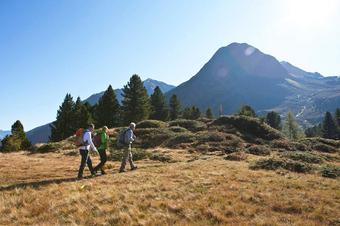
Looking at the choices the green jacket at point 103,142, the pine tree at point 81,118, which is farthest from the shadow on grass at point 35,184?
the pine tree at point 81,118

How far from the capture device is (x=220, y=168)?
20234 millimetres

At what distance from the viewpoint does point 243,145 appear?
115ft

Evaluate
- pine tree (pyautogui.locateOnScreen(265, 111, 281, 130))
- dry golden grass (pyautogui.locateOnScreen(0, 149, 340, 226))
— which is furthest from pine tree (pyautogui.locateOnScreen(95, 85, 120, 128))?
dry golden grass (pyautogui.locateOnScreen(0, 149, 340, 226))

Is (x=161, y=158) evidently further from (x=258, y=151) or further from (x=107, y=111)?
(x=107, y=111)

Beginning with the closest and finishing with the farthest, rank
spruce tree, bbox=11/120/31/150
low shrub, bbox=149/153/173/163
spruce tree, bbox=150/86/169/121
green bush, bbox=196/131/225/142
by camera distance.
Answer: low shrub, bbox=149/153/173/163 < green bush, bbox=196/131/225/142 < spruce tree, bbox=11/120/31/150 < spruce tree, bbox=150/86/169/121

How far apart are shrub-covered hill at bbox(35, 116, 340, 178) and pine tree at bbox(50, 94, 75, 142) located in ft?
99.7

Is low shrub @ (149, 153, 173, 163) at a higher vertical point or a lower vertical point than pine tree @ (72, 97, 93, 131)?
lower

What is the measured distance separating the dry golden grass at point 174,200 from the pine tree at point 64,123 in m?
60.8

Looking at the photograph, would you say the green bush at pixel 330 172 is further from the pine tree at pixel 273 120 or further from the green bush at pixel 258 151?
the pine tree at pixel 273 120

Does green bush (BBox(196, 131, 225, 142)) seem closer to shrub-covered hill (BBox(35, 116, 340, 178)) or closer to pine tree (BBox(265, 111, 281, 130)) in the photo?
shrub-covered hill (BBox(35, 116, 340, 178))

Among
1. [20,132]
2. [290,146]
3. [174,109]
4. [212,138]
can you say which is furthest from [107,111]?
[290,146]

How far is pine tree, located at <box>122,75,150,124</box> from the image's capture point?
3103 inches

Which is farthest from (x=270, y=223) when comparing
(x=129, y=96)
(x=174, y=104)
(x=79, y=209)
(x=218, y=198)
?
(x=174, y=104)

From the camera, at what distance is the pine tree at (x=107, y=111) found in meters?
79.4
